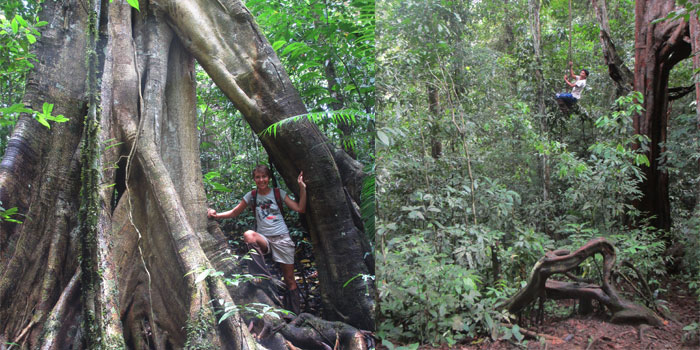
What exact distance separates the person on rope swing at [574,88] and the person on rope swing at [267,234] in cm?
153

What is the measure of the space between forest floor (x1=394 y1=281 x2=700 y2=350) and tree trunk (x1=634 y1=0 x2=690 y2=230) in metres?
0.41

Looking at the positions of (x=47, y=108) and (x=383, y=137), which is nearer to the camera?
(x=47, y=108)

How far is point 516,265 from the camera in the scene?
7.26 ft

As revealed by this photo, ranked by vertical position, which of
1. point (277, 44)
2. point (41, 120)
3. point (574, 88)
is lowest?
point (41, 120)

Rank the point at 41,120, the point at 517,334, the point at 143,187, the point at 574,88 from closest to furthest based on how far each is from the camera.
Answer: the point at 41,120 → the point at 143,187 → the point at 517,334 → the point at 574,88

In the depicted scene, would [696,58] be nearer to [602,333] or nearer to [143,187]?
[602,333]

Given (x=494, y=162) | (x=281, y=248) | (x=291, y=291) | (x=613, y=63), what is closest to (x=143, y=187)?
(x=281, y=248)

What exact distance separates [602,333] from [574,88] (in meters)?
1.20

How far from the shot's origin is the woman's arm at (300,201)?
2.14 m

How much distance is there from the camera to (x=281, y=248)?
6.85 ft

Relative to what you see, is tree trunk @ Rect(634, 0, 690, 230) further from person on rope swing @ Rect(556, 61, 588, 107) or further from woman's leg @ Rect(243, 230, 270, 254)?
woman's leg @ Rect(243, 230, 270, 254)

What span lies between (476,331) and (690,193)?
1.37 metres

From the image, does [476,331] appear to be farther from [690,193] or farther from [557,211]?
[690,193]

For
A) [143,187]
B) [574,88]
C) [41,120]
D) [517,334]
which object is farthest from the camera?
[574,88]
